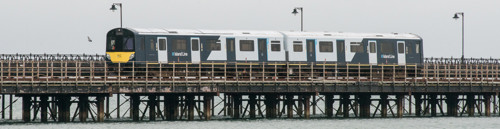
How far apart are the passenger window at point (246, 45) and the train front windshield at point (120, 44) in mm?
6581

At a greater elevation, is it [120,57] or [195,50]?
[195,50]

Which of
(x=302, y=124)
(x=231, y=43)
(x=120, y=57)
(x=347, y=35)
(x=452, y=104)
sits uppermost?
(x=347, y=35)

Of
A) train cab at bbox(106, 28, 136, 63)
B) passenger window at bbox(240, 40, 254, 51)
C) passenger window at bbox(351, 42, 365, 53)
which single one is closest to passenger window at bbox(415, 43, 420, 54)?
passenger window at bbox(351, 42, 365, 53)

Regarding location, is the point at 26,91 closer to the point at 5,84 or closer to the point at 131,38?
the point at 5,84

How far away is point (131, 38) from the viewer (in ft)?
193

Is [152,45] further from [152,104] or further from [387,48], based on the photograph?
[387,48]

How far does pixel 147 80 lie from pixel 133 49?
4.44 m

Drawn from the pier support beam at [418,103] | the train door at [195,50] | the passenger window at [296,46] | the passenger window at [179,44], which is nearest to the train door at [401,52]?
the pier support beam at [418,103]

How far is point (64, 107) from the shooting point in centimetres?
5591

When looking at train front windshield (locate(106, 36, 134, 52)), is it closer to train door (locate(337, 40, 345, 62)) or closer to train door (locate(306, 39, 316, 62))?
train door (locate(306, 39, 316, 62))

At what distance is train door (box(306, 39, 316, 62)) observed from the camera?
6318cm

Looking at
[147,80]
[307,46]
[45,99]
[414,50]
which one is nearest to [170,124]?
[147,80]

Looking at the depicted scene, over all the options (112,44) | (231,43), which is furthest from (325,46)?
(112,44)

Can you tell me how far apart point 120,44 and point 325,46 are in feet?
40.9
